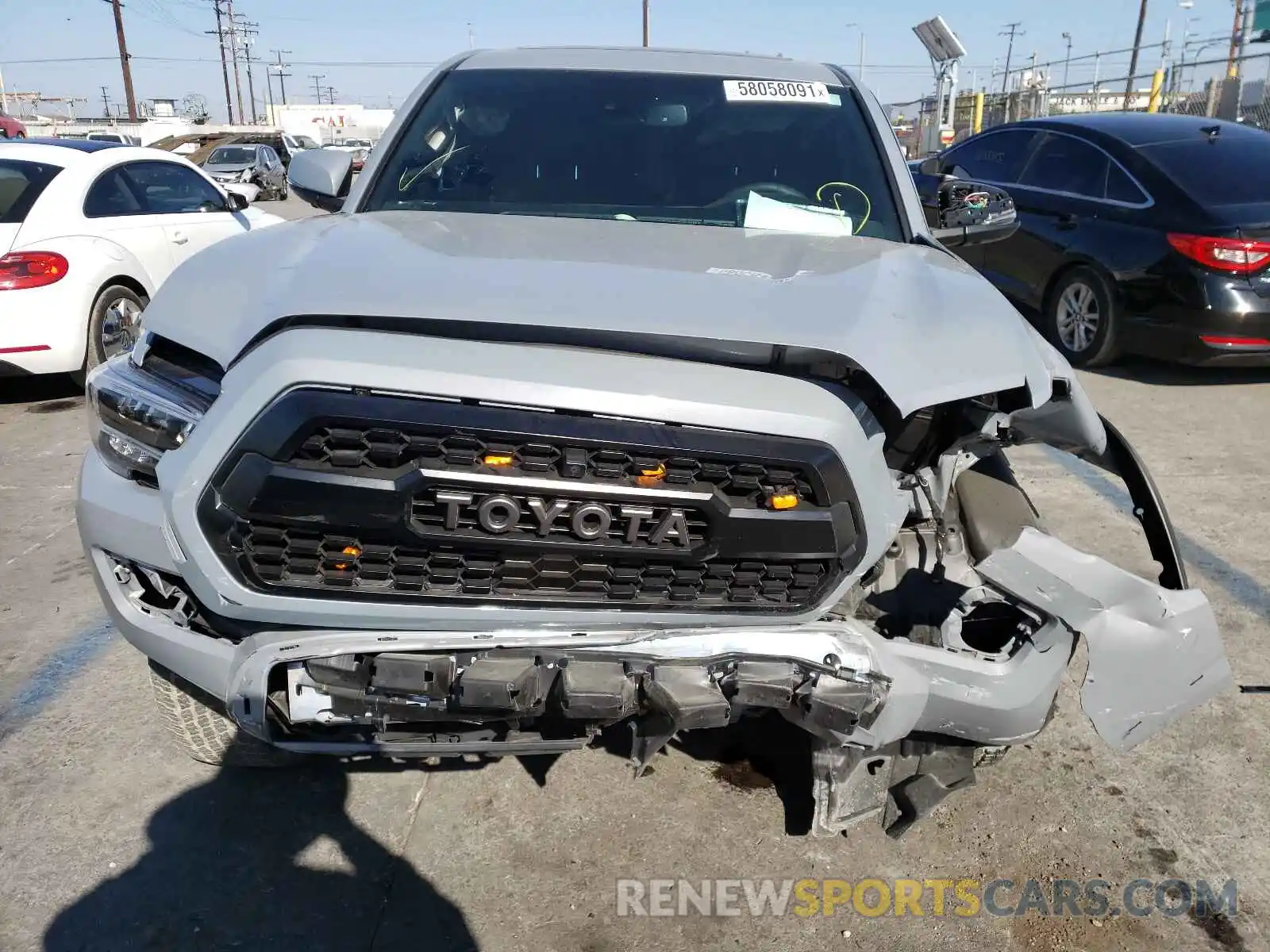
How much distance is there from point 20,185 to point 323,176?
3977 millimetres

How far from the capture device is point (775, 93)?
11.7ft

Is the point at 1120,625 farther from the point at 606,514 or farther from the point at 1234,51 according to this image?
the point at 1234,51

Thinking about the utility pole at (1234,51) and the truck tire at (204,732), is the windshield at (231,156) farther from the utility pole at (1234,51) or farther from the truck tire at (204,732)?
the truck tire at (204,732)

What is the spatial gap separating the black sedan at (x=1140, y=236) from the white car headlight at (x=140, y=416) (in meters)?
5.89

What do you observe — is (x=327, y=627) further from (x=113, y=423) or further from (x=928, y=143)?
(x=928, y=143)

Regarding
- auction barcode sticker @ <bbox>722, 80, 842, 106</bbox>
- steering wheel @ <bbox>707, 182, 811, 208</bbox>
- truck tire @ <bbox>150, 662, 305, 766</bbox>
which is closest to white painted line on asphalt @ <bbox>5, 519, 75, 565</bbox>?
truck tire @ <bbox>150, 662, 305, 766</bbox>

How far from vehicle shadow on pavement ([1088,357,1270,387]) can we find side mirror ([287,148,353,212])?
5.75 metres

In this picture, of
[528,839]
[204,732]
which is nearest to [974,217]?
[528,839]

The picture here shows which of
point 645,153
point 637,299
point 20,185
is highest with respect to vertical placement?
point 645,153

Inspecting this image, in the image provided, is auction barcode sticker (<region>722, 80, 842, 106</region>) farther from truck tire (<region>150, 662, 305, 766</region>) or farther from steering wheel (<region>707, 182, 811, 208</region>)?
truck tire (<region>150, 662, 305, 766</region>)

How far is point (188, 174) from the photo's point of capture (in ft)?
26.1

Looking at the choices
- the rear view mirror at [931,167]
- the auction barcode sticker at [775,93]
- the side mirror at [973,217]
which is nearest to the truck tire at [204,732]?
the auction barcode sticker at [775,93]

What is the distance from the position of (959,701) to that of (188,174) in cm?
771

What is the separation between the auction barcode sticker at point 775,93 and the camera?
3547 mm
